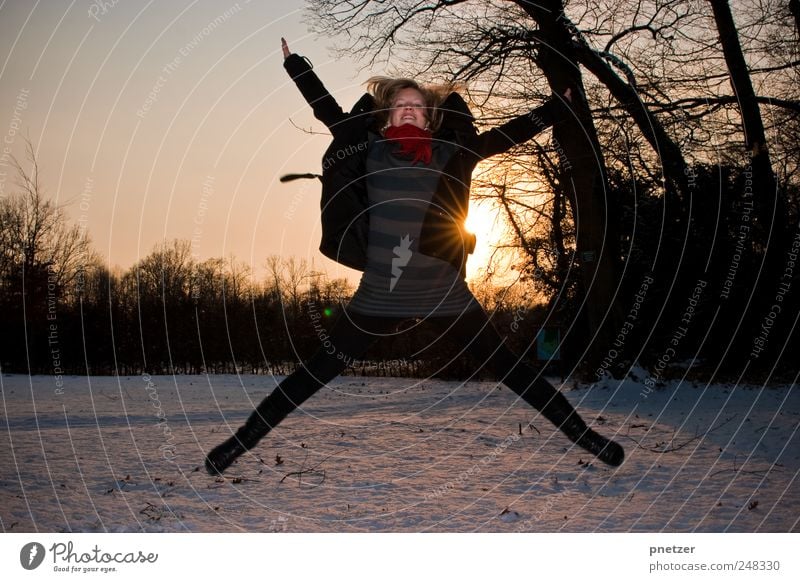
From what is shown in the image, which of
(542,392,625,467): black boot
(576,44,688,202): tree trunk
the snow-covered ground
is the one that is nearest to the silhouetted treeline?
(576,44,688,202): tree trunk

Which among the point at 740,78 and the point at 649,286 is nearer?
the point at 740,78

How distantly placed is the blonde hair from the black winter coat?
0.29 feet

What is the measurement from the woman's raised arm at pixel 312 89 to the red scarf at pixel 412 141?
1.18 ft

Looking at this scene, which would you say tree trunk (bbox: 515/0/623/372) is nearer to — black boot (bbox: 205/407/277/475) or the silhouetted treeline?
the silhouetted treeline

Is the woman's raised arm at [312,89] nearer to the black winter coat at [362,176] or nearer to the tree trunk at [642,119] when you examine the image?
the black winter coat at [362,176]

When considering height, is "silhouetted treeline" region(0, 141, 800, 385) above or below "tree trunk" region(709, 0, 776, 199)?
below

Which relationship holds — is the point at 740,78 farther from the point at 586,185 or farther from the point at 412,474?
the point at 412,474

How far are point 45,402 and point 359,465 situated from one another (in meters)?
7.07

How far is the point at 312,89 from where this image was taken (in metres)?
4.34

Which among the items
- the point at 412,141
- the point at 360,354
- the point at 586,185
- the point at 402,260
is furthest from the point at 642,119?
the point at 360,354

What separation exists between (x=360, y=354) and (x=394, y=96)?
5.77ft

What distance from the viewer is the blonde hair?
4531 mm
